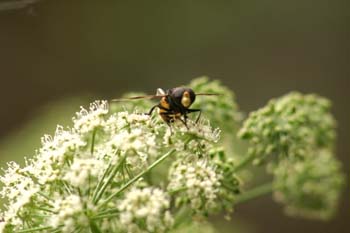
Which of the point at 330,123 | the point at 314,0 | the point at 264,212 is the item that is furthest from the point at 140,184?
the point at 314,0

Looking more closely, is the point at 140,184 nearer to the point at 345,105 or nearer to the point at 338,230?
the point at 338,230

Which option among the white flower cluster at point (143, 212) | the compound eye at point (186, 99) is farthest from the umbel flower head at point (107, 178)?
the compound eye at point (186, 99)

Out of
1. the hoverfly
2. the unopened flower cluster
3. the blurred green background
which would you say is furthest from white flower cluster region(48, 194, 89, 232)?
the blurred green background

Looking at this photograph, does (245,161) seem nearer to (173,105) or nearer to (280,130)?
(280,130)

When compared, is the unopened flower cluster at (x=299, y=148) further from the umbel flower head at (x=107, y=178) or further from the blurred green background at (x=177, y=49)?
the blurred green background at (x=177, y=49)

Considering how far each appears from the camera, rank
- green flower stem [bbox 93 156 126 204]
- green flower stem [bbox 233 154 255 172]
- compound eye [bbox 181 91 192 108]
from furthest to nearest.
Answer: green flower stem [bbox 233 154 255 172] → compound eye [bbox 181 91 192 108] → green flower stem [bbox 93 156 126 204]

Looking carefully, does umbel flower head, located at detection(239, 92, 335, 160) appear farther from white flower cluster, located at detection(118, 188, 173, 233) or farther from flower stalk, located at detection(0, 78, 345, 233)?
white flower cluster, located at detection(118, 188, 173, 233)

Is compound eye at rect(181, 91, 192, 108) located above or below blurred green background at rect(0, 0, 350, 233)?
below

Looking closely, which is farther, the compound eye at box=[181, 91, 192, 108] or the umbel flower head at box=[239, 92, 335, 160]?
the umbel flower head at box=[239, 92, 335, 160]
